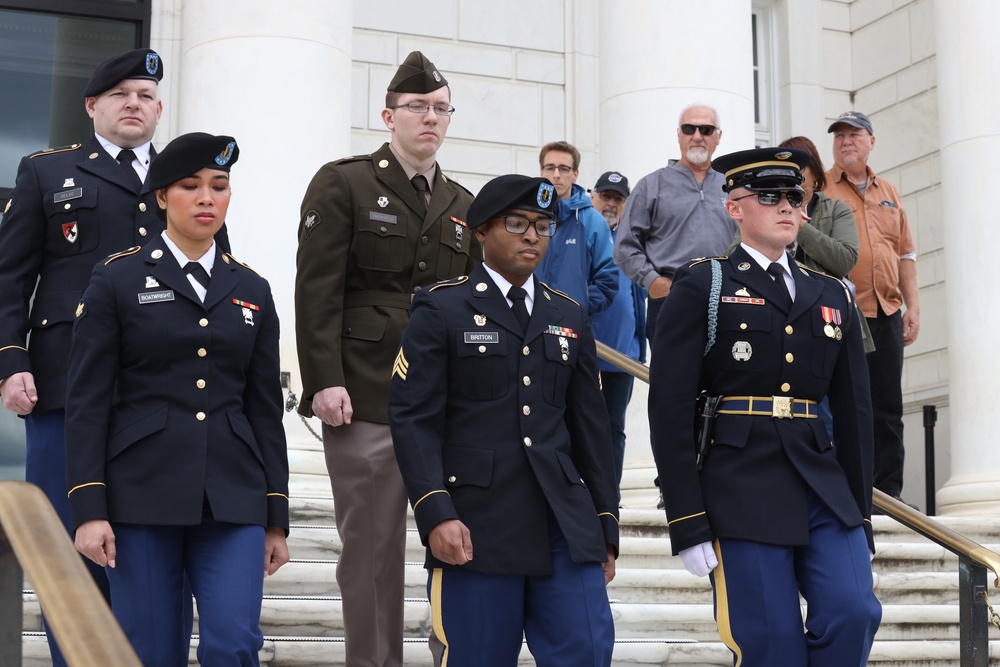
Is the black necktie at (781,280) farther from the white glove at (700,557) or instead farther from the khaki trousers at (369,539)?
the khaki trousers at (369,539)

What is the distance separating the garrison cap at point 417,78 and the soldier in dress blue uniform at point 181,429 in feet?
3.82

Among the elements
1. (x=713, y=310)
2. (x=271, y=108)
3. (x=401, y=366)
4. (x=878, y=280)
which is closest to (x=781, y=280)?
(x=713, y=310)

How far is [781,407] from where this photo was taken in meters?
4.96

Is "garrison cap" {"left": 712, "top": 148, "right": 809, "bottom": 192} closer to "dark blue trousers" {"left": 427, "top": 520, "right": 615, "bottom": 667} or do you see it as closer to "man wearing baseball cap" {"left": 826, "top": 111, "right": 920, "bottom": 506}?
"dark blue trousers" {"left": 427, "top": 520, "right": 615, "bottom": 667}

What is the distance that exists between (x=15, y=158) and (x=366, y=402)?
245 inches

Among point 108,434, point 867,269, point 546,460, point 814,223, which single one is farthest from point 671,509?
point 867,269


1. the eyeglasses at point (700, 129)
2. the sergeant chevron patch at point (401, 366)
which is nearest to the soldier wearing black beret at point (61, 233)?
the sergeant chevron patch at point (401, 366)

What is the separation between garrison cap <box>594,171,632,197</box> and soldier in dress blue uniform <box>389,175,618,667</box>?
470 cm

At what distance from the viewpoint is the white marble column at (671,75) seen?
10.3 meters

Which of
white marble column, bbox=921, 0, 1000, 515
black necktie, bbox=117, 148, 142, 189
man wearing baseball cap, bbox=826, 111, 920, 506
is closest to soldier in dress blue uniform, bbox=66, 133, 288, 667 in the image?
black necktie, bbox=117, 148, 142, 189

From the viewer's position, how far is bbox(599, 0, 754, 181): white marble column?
33.8 ft

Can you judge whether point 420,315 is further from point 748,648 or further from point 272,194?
point 272,194

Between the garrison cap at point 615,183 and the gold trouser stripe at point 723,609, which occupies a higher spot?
the garrison cap at point 615,183

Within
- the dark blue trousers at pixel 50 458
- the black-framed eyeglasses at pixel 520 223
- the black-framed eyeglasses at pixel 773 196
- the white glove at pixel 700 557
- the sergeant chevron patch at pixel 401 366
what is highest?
the black-framed eyeglasses at pixel 773 196
